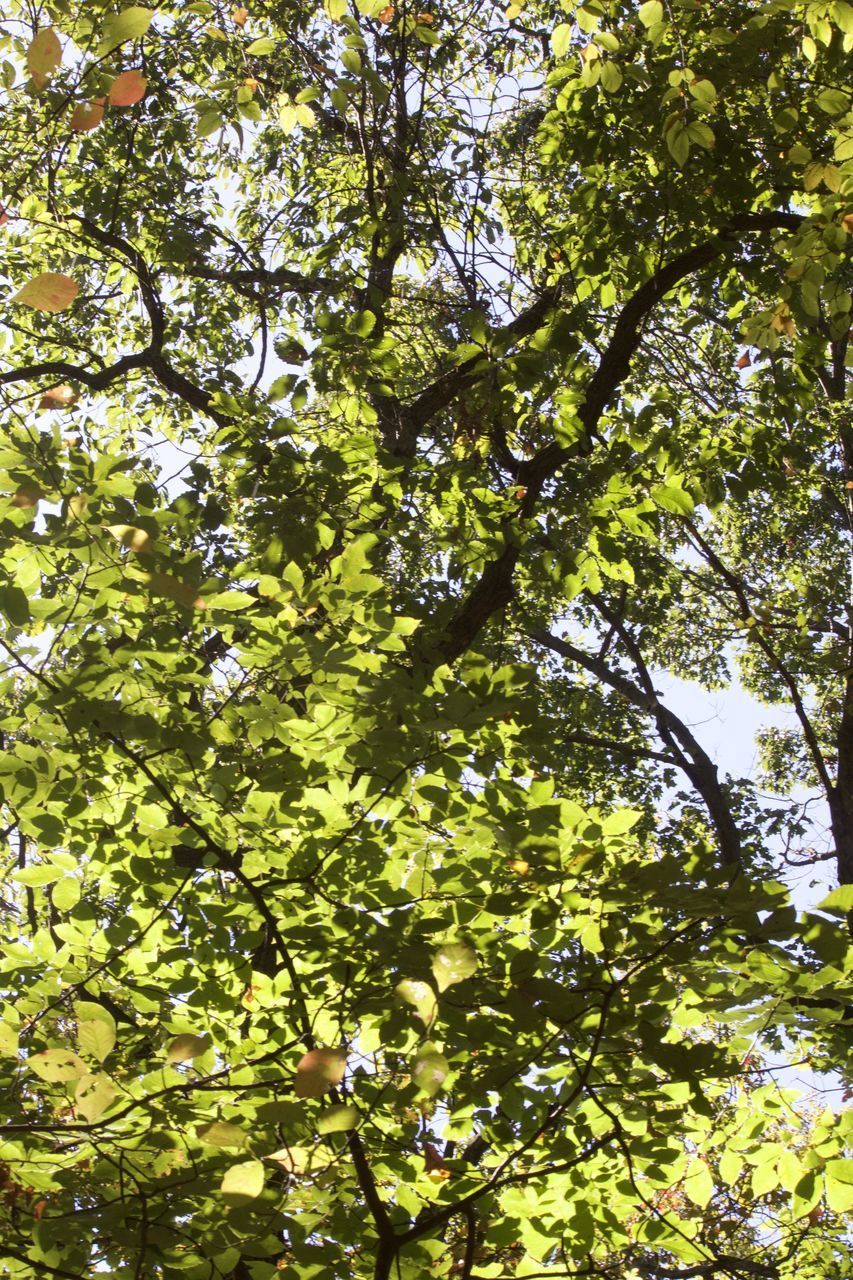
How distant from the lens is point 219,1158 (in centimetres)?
194

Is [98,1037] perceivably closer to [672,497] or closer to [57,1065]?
[57,1065]

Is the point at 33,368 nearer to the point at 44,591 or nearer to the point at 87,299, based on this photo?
the point at 87,299

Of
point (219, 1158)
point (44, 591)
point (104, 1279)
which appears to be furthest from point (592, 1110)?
point (44, 591)

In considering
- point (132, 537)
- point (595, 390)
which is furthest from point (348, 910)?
point (595, 390)

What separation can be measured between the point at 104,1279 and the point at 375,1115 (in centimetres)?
64

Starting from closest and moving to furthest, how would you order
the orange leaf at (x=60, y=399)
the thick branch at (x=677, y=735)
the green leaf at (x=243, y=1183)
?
the green leaf at (x=243, y=1183) < the orange leaf at (x=60, y=399) < the thick branch at (x=677, y=735)

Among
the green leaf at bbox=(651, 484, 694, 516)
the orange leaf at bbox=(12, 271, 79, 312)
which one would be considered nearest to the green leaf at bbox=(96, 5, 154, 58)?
the orange leaf at bbox=(12, 271, 79, 312)

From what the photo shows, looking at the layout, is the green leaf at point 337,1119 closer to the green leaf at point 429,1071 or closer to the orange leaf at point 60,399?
the green leaf at point 429,1071

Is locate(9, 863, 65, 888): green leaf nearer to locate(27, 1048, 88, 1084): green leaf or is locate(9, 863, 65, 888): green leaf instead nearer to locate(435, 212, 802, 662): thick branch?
locate(27, 1048, 88, 1084): green leaf

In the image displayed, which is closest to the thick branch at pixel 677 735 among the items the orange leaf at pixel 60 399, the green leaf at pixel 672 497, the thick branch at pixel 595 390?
the thick branch at pixel 595 390

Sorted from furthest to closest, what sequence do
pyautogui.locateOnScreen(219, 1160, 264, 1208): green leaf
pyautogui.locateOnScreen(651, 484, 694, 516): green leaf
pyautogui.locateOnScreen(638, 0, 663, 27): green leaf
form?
1. pyautogui.locateOnScreen(651, 484, 694, 516): green leaf
2. pyautogui.locateOnScreen(638, 0, 663, 27): green leaf
3. pyautogui.locateOnScreen(219, 1160, 264, 1208): green leaf

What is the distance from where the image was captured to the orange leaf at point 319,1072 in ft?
4.99

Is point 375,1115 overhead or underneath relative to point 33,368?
underneath

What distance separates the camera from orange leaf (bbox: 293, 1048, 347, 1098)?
59.9 inches
